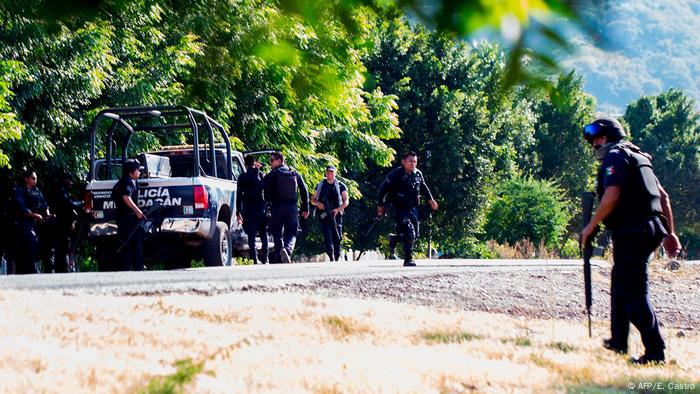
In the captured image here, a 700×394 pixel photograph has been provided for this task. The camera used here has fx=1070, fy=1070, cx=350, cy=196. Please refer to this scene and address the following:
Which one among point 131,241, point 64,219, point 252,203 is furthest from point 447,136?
point 131,241

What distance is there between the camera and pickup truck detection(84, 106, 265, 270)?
47.0 feet

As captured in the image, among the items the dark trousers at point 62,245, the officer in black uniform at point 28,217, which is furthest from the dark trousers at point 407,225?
the dark trousers at point 62,245

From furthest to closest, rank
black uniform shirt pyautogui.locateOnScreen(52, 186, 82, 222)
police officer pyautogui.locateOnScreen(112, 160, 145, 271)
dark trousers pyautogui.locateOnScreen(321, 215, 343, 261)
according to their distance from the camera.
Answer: dark trousers pyautogui.locateOnScreen(321, 215, 343, 261) < black uniform shirt pyautogui.locateOnScreen(52, 186, 82, 222) < police officer pyautogui.locateOnScreen(112, 160, 145, 271)

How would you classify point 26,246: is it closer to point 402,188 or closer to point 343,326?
point 402,188

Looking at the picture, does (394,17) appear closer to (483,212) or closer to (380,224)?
(380,224)

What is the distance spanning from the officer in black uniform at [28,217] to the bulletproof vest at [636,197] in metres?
10.0

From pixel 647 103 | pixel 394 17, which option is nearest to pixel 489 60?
pixel 394 17

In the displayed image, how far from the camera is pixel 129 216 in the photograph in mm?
13953

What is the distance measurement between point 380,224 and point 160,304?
32.3 meters

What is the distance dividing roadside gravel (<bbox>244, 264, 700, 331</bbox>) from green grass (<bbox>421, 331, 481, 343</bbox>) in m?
1.97

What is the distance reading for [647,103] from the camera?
72.4 m

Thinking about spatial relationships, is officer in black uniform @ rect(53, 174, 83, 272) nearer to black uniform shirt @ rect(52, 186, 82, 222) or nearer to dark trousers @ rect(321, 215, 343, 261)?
black uniform shirt @ rect(52, 186, 82, 222)

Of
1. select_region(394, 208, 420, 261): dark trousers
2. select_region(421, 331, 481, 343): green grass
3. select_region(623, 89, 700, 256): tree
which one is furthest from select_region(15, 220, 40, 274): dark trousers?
select_region(623, 89, 700, 256): tree

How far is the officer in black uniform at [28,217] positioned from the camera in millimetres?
15164
